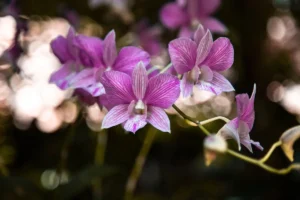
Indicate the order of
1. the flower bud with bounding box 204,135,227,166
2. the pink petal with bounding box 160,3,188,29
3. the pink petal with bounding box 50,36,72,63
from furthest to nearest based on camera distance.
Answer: the pink petal with bounding box 160,3,188,29, the pink petal with bounding box 50,36,72,63, the flower bud with bounding box 204,135,227,166

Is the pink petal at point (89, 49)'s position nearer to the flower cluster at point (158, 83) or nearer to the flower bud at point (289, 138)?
the flower cluster at point (158, 83)

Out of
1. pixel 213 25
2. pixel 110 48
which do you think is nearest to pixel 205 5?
pixel 213 25

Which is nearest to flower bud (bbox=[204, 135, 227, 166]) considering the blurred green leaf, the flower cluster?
the flower cluster

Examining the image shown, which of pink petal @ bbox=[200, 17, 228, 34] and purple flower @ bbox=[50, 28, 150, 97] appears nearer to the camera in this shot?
purple flower @ bbox=[50, 28, 150, 97]

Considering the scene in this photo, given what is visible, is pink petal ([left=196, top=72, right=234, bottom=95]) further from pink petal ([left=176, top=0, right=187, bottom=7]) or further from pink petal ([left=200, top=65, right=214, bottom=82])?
pink petal ([left=176, top=0, right=187, bottom=7])

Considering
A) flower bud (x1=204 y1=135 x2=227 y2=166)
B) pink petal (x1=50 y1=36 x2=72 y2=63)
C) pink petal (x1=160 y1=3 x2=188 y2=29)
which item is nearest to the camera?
flower bud (x1=204 y1=135 x2=227 y2=166)
